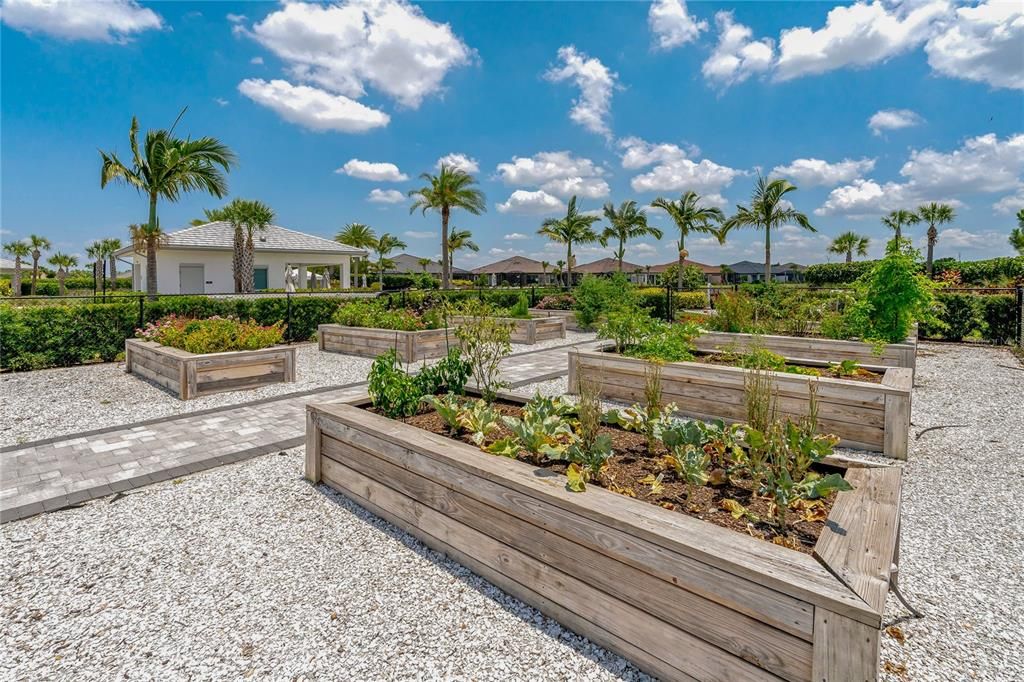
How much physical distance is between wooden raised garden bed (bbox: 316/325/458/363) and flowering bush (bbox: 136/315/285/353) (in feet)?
6.69

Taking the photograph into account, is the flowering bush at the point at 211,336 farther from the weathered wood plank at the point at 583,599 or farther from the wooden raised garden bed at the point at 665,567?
the wooden raised garden bed at the point at 665,567

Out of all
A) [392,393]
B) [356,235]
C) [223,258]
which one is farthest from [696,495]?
[356,235]

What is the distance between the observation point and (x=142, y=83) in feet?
35.1

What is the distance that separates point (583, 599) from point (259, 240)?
85.7ft

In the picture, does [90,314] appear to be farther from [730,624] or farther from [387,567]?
[730,624]

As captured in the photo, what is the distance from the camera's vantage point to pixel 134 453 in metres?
4.23

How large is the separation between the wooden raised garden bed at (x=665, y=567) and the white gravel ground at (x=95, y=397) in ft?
14.5

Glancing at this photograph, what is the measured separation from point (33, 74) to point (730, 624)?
53.1ft

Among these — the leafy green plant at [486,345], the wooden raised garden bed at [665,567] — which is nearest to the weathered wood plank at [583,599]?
the wooden raised garden bed at [665,567]

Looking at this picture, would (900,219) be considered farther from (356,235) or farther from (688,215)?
(356,235)

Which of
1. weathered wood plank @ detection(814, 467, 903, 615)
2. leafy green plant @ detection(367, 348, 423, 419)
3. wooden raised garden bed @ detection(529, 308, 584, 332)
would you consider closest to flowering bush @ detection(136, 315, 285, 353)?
leafy green plant @ detection(367, 348, 423, 419)

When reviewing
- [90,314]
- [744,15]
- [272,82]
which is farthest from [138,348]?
[744,15]

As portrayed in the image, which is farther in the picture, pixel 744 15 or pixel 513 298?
pixel 513 298

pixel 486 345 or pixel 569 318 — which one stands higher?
pixel 569 318
